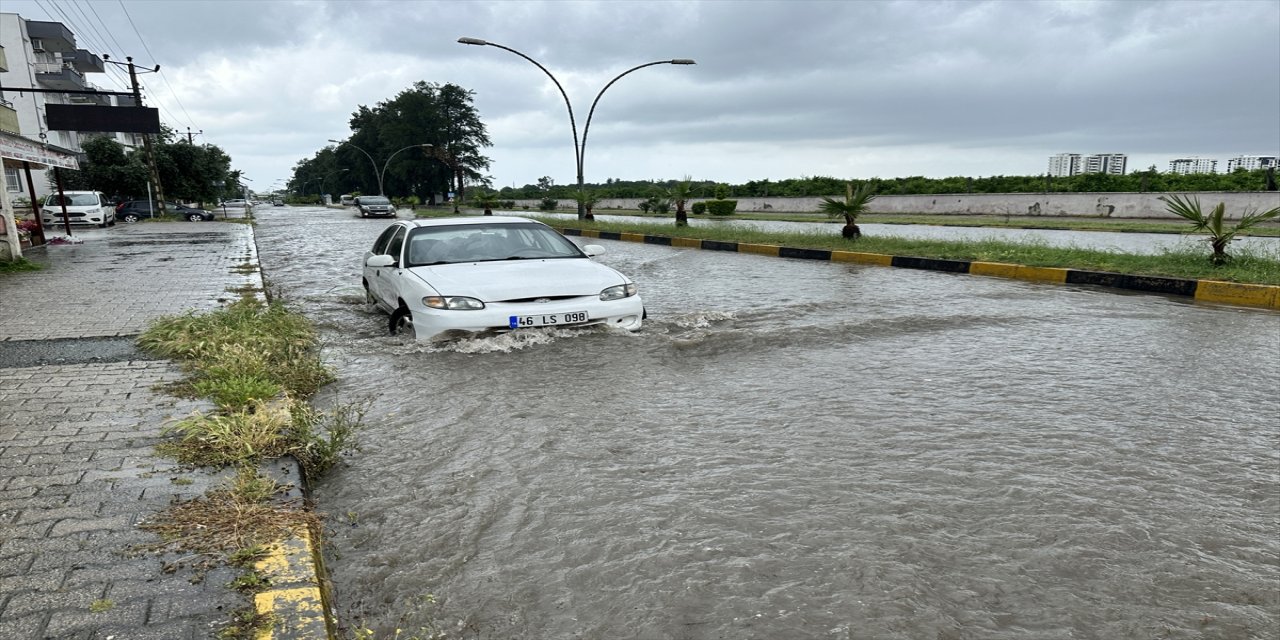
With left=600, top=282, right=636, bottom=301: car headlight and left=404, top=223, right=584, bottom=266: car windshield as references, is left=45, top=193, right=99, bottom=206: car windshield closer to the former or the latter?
left=404, top=223, right=584, bottom=266: car windshield

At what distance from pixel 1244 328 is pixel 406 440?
8028mm

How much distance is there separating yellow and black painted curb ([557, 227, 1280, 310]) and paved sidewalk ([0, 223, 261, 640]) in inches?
431

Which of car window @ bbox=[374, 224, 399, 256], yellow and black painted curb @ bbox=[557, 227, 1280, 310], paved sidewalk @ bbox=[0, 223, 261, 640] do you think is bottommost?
yellow and black painted curb @ bbox=[557, 227, 1280, 310]

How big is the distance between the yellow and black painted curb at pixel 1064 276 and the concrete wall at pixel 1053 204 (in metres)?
15.3

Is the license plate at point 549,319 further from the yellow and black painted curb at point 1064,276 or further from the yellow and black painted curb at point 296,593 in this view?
the yellow and black painted curb at point 1064,276

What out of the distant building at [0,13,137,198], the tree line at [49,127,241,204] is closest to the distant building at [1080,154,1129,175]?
the tree line at [49,127,241,204]

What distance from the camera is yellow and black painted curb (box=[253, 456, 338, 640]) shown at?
2275mm

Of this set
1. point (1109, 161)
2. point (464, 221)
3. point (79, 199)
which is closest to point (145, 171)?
point (79, 199)

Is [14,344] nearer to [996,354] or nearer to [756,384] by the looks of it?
[756,384]

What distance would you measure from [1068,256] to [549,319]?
973cm

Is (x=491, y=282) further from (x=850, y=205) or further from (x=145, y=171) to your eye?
(x=145, y=171)

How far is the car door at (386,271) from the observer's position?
300 inches

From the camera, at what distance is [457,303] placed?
6508 millimetres

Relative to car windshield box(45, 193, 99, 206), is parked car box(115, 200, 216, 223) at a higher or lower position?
lower
